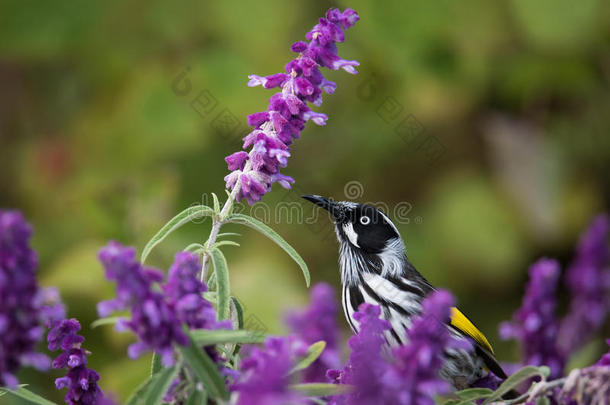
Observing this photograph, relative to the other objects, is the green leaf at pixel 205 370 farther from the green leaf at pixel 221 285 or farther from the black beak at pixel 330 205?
the black beak at pixel 330 205

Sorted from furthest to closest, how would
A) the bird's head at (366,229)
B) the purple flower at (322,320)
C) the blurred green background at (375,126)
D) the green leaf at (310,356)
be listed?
the blurred green background at (375,126) < the bird's head at (366,229) < the purple flower at (322,320) < the green leaf at (310,356)

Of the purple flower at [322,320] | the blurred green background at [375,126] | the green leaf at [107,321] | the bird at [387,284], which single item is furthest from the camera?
the blurred green background at [375,126]

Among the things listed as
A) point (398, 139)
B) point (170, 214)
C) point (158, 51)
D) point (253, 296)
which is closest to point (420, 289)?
point (253, 296)

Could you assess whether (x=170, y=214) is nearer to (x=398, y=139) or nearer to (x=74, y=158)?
(x=74, y=158)

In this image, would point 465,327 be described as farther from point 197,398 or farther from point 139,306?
point 139,306

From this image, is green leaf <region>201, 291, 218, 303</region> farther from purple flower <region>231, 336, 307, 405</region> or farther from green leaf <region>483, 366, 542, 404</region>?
green leaf <region>483, 366, 542, 404</region>

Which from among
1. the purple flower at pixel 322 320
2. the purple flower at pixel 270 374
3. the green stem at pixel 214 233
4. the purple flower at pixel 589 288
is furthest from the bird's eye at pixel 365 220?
the purple flower at pixel 270 374
